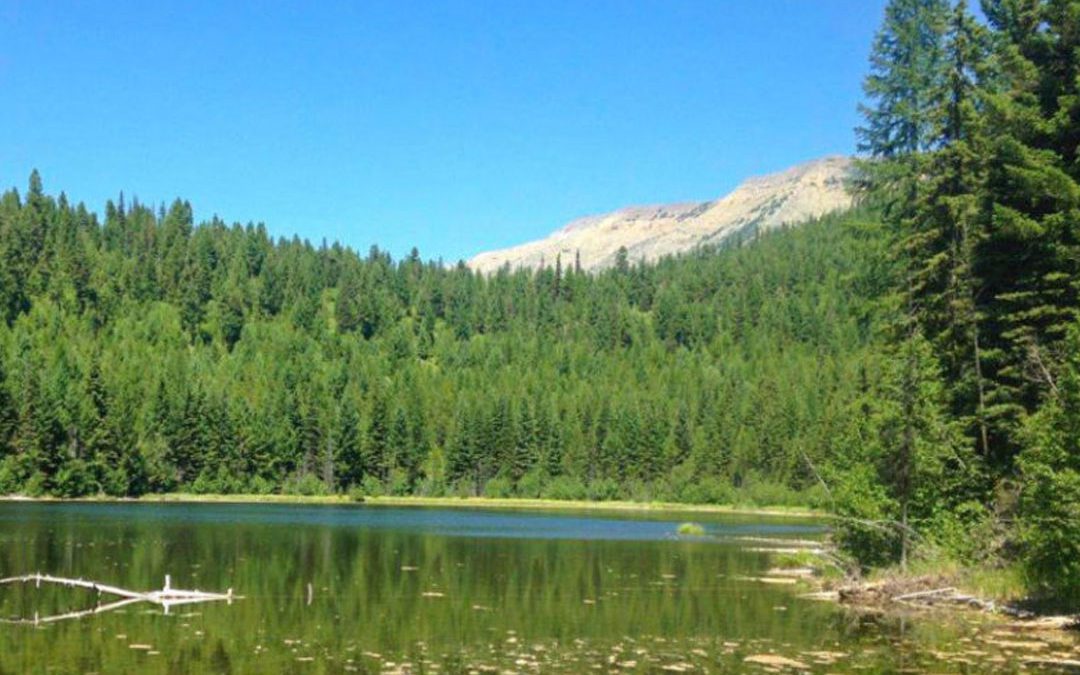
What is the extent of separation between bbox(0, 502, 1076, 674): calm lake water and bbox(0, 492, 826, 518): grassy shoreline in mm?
81609

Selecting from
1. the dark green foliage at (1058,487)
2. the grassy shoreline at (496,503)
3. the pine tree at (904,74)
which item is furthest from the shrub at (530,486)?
the dark green foliage at (1058,487)

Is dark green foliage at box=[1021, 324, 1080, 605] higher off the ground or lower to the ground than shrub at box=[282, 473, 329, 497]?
higher

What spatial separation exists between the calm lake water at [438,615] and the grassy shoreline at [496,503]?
81.6 meters

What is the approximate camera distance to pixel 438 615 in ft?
135

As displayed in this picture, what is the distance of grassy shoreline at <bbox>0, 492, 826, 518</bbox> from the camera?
161 meters

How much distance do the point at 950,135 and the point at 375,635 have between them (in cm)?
3570

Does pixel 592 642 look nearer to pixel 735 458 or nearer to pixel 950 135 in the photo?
pixel 950 135

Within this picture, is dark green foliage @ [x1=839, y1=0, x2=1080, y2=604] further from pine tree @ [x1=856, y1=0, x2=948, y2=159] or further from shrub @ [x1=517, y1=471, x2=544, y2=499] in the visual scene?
shrub @ [x1=517, y1=471, x2=544, y2=499]

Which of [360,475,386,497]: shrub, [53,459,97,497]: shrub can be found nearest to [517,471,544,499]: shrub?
[360,475,386,497]: shrub

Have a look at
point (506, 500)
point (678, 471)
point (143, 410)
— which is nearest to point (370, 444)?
point (506, 500)

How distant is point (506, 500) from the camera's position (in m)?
Answer: 182

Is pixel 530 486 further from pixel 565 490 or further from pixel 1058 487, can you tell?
pixel 1058 487

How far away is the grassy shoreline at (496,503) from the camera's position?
527ft

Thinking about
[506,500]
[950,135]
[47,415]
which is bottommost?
[506,500]
